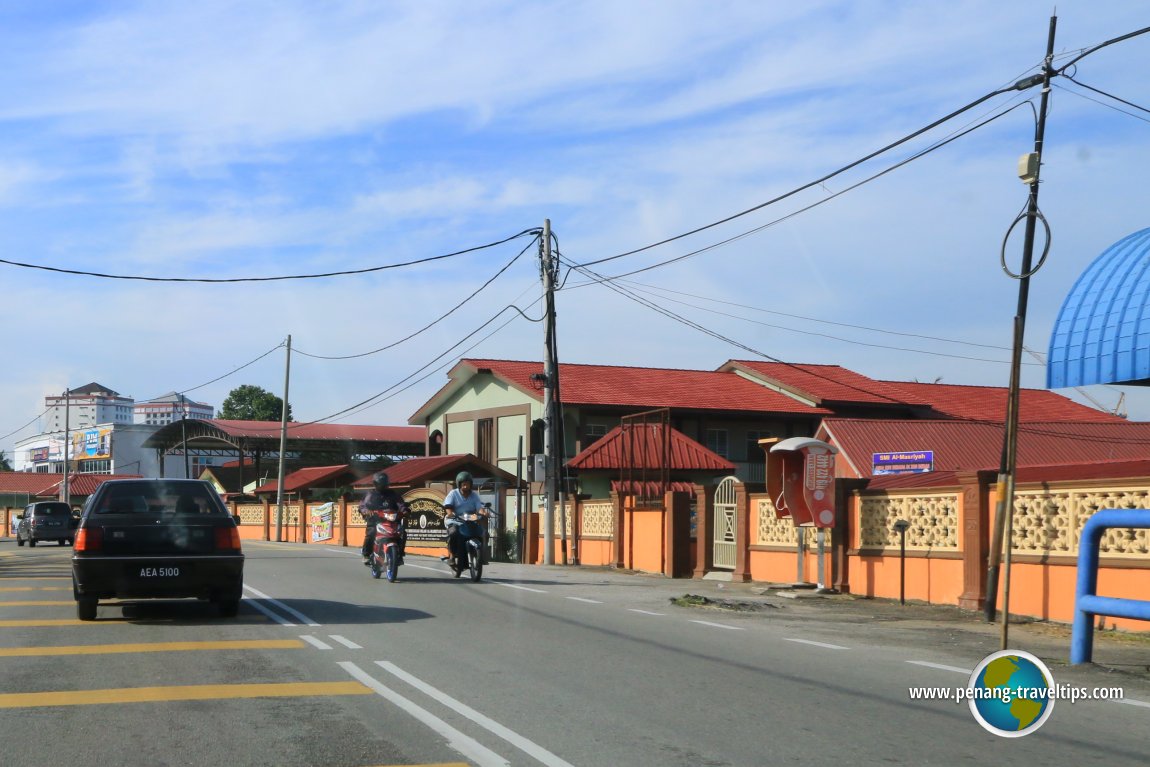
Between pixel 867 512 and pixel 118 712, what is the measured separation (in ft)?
42.2

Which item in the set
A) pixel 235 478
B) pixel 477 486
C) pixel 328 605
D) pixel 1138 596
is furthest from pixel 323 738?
pixel 235 478

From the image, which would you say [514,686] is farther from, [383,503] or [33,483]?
[33,483]

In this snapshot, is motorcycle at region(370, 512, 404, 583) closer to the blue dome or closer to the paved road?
the paved road

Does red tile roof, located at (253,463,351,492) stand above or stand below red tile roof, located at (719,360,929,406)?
below

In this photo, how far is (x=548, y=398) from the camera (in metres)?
28.3

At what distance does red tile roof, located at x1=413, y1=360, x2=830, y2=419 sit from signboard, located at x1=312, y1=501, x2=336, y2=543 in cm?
678

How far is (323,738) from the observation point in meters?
7.01

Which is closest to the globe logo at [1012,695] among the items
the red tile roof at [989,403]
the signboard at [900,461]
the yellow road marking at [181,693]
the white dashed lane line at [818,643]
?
the white dashed lane line at [818,643]

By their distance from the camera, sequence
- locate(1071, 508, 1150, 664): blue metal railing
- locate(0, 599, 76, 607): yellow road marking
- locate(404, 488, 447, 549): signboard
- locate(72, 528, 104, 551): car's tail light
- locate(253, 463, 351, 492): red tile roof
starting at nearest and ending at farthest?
locate(1071, 508, 1150, 664): blue metal railing < locate(72, 528, 104, 551): car's tail light < locate(0, 599, 76, 607): yellow road marking < locate(404, 488, 447, 549): signboard < locate(253, 463, 351, 492): red tile roof

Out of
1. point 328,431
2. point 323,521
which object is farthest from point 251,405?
point 323,521

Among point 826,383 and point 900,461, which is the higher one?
point 826,383

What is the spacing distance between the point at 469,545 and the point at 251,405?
110572 mm

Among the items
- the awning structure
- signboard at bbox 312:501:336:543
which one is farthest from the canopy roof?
signboard at bbox 312:501:336:543

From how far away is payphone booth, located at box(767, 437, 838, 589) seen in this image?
18.4 m
